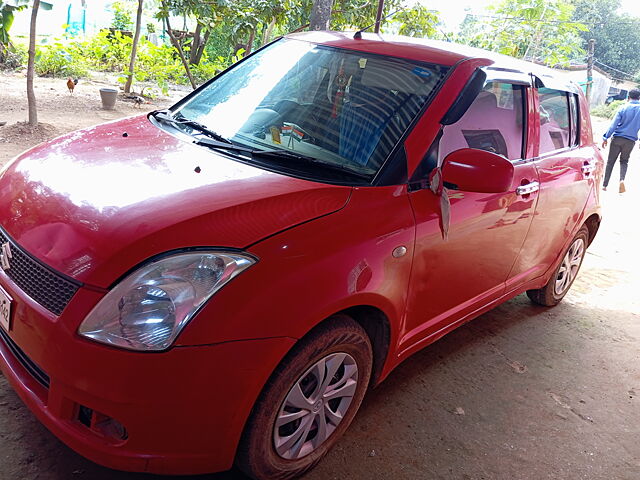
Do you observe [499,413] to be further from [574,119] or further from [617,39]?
[617,39]

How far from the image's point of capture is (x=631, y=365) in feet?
12.1

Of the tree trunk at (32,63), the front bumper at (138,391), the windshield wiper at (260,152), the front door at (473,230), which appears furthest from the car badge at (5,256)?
the tree trunk at (32,63)

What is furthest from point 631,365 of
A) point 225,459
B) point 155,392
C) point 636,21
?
point 636,21

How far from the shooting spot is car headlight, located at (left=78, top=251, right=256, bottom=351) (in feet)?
5.40

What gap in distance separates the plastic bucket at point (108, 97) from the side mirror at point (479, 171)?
8.47 meters

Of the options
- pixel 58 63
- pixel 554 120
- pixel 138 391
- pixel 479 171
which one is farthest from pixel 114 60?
pixel 138 391

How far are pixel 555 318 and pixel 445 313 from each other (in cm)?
183

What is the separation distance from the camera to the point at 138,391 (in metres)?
1.63

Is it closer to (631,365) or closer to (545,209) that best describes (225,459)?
(545,209)

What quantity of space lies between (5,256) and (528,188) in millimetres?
2384

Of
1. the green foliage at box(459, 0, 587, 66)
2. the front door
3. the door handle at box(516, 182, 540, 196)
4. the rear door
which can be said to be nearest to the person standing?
the green foliage at box(459, 0, 587, 66)

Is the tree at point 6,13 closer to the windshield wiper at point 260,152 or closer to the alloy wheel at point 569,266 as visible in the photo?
the windshield wiper at point 260,152

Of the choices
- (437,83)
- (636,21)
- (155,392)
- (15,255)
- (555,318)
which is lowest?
(555,318)

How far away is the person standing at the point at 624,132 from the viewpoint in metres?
9.39
